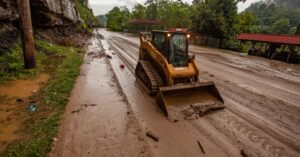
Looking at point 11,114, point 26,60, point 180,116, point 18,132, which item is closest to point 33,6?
point 26,60

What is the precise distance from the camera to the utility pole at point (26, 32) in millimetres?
8992

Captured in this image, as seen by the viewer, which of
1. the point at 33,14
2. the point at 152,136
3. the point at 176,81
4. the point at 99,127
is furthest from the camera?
the point at 33,14

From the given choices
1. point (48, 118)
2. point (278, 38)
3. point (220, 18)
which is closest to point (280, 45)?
point (278, 38)

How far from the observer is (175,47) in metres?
7.12

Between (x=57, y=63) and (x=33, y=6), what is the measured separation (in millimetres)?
4810

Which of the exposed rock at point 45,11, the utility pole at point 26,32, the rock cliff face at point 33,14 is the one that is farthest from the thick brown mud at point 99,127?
the exposed rock at point 45,11

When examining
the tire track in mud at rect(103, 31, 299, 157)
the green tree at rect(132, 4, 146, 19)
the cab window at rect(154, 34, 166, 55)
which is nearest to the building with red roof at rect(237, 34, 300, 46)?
the cab window at rect(154, 34, 166, 55)

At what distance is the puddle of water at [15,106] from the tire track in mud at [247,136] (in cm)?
484

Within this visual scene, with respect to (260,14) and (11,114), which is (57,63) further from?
(260,14)

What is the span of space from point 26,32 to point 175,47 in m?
7.09

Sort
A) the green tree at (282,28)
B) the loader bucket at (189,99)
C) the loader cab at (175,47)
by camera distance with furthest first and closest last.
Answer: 1. the green tree at (282,28)
2. the loader cab at (175,47)
3. the loader bucket at (189,99)

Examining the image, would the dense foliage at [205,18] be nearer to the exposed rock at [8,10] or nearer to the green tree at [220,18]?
the green tree at [220,18]

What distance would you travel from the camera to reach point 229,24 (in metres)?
29.0

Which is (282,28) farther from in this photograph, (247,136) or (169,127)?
(169,127)
